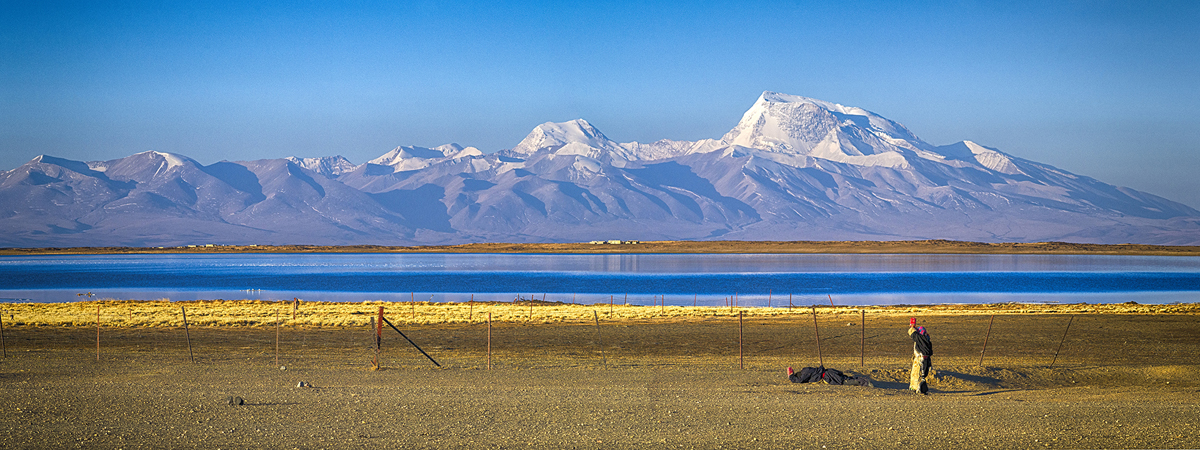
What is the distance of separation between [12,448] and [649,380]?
36.9 ft

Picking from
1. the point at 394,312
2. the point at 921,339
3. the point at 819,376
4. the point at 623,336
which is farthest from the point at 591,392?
the point at 394,312

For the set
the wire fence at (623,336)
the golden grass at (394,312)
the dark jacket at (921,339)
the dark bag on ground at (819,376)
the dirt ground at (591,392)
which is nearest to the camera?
the dirt ground at (591,392)

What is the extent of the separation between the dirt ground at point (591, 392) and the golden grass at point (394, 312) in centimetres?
535

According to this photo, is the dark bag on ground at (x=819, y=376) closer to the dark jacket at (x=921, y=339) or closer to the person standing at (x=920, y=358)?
the person standing at (x=920, y=358)

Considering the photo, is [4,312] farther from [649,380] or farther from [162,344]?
[649,380]

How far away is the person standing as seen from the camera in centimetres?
1712

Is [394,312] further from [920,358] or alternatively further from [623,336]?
[920,358]

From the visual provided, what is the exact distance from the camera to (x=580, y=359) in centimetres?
2475

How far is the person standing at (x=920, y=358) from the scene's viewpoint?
56.2 ft

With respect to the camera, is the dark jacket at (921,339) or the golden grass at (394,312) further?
the golden grass at (394,312)

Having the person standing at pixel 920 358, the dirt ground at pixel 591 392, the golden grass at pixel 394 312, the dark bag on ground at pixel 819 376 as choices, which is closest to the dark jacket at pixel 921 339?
the person standing at pixel 920 358

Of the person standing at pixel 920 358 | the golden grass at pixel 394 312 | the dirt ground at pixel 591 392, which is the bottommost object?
the golden grass at pixel 394 312

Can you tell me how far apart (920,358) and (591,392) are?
593 cm

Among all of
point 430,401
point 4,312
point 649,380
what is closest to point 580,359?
point 649,380
